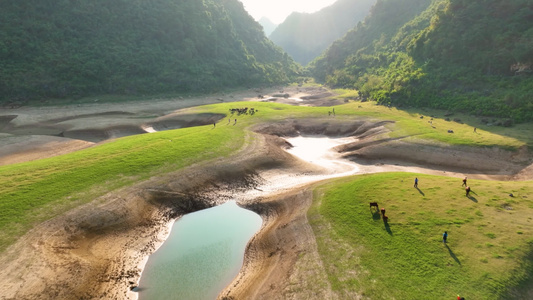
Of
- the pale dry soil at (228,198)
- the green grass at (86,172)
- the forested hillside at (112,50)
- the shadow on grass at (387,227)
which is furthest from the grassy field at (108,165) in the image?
the forested hillside at (112,50)

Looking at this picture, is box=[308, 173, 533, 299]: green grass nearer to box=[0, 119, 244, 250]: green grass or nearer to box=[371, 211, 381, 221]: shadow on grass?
box=[371, 211, 381, 221]: shadow on grass

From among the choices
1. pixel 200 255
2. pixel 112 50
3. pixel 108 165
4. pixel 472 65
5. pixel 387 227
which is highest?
pixel 112 50

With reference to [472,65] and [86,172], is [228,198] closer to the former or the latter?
[86,172]

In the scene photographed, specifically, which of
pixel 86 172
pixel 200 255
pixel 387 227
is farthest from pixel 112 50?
pixel 387 227

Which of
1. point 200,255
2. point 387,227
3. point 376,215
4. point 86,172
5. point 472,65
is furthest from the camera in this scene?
point 472,65

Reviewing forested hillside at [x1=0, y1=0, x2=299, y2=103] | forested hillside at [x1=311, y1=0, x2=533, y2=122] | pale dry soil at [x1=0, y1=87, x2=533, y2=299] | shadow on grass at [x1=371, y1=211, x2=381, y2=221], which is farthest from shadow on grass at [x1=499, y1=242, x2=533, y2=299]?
forested hillside at [x1=0, y1=0, x2=299, y2=103]

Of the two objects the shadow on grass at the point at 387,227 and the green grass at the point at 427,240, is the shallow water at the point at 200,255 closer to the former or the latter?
the green grass at the point at 427,240
